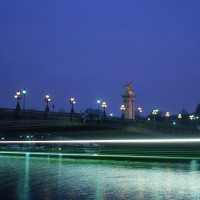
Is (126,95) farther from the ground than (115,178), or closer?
farther from the ground

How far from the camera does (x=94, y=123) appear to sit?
7581 cm

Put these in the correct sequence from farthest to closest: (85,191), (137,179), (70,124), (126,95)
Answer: (126,95) < (70,124) < (137,179) < (85,191)

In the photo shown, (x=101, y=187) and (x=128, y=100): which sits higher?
(x=128, y=100)

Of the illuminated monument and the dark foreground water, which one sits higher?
the illuminated monument

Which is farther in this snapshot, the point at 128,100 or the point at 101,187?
the point at 128,100

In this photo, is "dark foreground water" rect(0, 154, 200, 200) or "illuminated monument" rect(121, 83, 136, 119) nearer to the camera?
"dark foreground water" rect(0, 154, 200, 200)

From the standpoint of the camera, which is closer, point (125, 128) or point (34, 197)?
point (34, 197)

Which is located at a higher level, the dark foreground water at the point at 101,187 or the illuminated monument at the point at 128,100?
the illuminated monument at the point at 128,100

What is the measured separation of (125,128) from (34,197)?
69770 millimetres

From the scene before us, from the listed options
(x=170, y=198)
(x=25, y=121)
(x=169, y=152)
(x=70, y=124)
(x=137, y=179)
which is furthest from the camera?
(x=70, y=124)

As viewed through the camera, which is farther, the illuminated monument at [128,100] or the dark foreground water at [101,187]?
the illuminated monument at [128,100]

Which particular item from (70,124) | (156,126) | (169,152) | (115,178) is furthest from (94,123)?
(115,178)

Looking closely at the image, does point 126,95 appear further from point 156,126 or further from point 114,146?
point 114,146

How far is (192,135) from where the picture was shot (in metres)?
80.8
